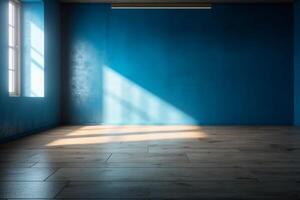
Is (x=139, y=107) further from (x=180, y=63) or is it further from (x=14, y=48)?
(x=14, y=48)

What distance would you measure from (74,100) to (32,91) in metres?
1.53

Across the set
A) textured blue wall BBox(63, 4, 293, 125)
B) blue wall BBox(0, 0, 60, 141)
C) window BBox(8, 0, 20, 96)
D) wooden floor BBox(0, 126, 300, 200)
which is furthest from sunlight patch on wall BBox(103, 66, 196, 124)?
wooden floor BBox(0, 126, 300, 200)

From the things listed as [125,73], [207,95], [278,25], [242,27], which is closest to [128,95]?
[125,73]

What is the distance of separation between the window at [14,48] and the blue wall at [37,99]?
18.9 inches

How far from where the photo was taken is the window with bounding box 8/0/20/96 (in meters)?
6.22

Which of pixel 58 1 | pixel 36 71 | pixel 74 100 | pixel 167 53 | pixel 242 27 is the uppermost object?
pixel 58 1

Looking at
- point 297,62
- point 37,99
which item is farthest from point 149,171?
point 297,62

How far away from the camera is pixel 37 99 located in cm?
639

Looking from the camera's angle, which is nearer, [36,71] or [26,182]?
[26,182]

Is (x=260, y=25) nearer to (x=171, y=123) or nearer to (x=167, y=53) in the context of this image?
(x=167, y=53)

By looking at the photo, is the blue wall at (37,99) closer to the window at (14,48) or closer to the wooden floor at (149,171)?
the window at (14,48)

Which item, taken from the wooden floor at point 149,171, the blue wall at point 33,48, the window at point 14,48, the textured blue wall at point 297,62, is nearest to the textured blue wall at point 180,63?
the textured blue wall at point 297,62

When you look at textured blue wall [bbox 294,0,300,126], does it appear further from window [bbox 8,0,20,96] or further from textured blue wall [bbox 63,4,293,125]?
window [bbox 8,0,20,96]

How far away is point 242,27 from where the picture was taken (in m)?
8.25
